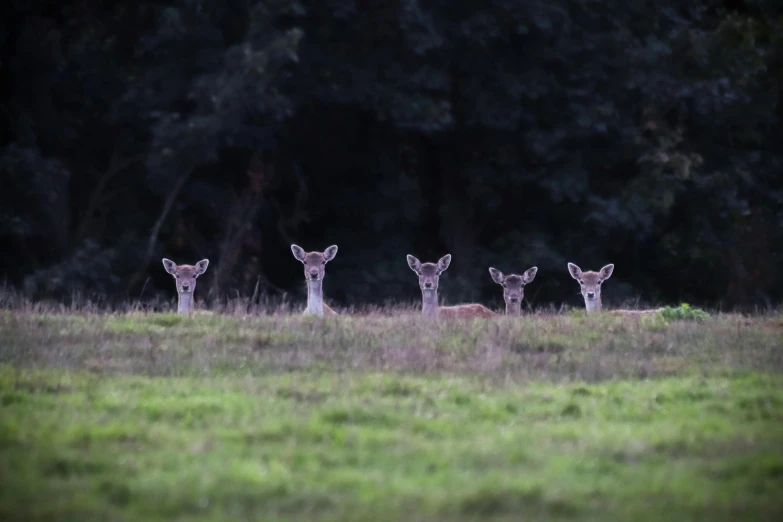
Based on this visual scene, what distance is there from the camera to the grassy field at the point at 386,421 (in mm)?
6871

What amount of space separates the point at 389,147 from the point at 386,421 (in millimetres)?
19352

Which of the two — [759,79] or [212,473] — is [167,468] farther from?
[759,79]

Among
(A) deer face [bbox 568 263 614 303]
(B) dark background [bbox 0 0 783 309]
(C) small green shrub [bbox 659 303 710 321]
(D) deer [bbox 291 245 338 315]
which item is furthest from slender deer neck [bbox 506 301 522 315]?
(B) dark background [bbox 0 0 783 309]

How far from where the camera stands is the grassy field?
6871 mm

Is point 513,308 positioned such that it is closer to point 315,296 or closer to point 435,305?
point 435,305

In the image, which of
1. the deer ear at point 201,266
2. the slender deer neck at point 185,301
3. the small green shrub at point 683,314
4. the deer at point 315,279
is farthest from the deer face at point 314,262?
the small green shrub at point 683,314

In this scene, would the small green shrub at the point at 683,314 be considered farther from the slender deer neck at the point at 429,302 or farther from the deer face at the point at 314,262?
the deer face at the point at 314,262

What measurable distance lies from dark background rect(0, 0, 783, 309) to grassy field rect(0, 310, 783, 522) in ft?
40.9

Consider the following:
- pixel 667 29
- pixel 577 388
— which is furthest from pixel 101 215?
pixel 577 388

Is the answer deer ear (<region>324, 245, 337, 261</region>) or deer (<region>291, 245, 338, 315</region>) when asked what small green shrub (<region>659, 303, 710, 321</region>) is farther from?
deer ear (<region>324, 245, 337, 261</region>)

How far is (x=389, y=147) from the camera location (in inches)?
1097

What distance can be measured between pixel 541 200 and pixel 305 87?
6020mm

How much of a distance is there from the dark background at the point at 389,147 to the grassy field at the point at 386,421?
1245 centimetres

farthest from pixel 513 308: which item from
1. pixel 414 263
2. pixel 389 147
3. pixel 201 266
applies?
pixel 389 147
